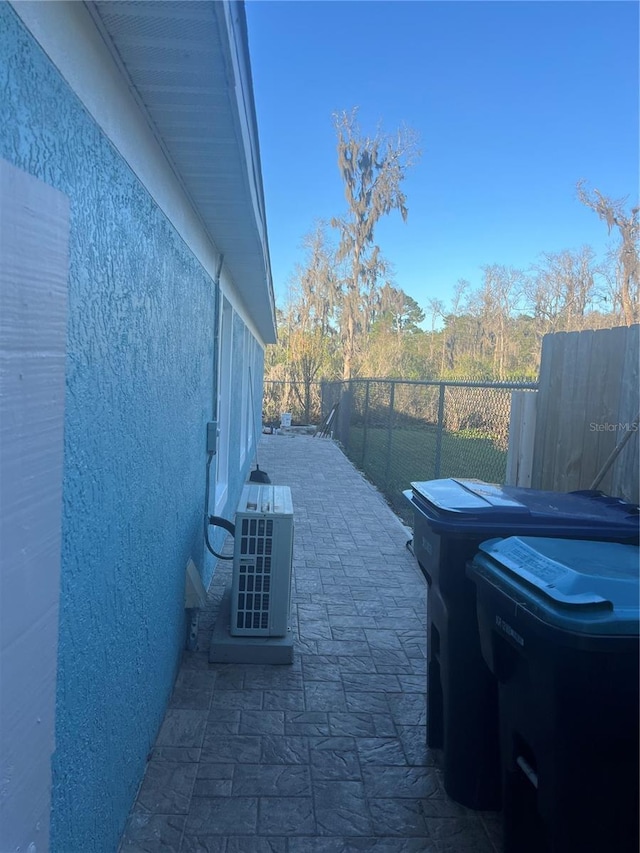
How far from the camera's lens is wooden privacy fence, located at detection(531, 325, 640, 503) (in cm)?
325

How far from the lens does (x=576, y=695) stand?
1763 mm

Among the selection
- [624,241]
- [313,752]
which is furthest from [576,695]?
[624,241]

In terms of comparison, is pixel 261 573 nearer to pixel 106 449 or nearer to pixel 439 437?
pixel 106 449

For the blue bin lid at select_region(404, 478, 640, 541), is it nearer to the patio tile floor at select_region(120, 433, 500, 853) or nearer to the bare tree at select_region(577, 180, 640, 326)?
the patio tile floor at select_region(120, 433, 500, 853)

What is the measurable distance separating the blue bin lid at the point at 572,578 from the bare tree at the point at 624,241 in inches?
866

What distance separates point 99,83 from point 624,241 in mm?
23816

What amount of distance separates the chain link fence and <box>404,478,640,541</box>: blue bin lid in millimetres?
2130

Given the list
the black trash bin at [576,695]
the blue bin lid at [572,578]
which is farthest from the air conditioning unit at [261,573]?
the black trash bin at [576,695]

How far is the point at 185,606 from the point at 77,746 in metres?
2.15

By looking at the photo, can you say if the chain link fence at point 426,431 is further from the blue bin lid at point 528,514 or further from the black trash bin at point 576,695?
the black trash bin at point 576,695

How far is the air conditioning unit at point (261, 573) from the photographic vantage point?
163 inches

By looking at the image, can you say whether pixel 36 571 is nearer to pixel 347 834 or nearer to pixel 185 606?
pixel 347 834

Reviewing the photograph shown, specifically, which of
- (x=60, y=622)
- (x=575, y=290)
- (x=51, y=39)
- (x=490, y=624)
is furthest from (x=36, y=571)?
(x=575, y=290)

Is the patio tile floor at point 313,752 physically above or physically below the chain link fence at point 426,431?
below
